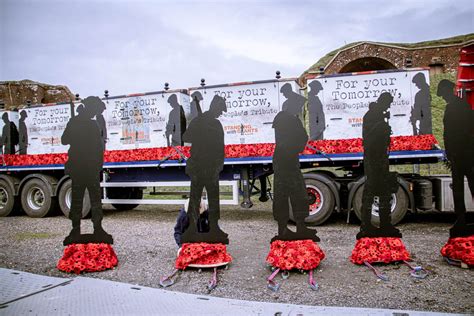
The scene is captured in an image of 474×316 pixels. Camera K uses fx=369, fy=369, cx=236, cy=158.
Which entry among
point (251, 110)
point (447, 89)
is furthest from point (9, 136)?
point (447, 89)

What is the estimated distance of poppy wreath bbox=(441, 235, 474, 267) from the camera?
5.00 m

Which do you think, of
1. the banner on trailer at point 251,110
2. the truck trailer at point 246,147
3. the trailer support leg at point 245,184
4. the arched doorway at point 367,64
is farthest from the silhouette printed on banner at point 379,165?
the arched doorway at point 367,64

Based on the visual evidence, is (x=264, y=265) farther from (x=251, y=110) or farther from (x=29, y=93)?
(x=29, y=93)

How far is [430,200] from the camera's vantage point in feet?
25.7

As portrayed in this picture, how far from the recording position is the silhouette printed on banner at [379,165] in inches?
210

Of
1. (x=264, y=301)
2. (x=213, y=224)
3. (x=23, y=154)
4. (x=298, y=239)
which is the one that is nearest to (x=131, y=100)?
(x=23, y=154)

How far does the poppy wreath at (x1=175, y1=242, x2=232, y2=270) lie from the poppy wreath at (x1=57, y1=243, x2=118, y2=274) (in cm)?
110

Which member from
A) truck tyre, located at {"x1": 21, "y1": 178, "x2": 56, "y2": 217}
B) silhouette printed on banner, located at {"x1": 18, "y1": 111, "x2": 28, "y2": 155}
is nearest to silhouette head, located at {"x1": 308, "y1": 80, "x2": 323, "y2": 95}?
truck tyre, located at {"x1": 21, "y1": 178, "x2": 56, "y2": 217}

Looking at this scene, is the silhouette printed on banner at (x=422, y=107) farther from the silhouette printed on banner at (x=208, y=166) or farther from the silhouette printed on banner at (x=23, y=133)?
the silhouette printed on banner at (x=23, y=133)

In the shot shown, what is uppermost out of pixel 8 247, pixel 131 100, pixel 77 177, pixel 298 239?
pixel 131 100

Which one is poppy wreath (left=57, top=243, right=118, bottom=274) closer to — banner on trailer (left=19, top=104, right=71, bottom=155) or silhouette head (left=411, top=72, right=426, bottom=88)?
banner on trailer (left=19, top=104, right=71, bottom=155)

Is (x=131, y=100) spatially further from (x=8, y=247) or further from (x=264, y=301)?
(x=264, y=301)

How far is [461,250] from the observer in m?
5.11

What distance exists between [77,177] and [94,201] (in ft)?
1.47
